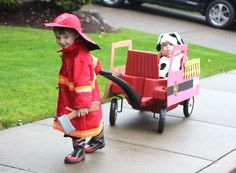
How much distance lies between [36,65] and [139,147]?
11.9 ft

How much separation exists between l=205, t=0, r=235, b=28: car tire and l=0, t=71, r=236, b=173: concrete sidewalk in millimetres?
8939

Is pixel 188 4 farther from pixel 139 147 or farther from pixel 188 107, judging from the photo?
pixel 139 147

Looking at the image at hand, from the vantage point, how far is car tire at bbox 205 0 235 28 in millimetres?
16359

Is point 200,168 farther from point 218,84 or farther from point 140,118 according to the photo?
point 218,84

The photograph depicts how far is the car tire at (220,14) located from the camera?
16.4m

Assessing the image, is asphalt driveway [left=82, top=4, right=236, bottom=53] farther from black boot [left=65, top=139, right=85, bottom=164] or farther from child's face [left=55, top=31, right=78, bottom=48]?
child's face [left=55, top=31, right=78, bottom=48]

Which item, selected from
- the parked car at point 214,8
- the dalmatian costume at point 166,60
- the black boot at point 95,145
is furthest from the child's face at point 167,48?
the parked car at point 214,8

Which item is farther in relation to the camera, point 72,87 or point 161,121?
point 161,121

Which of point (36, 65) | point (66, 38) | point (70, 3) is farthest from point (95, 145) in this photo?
point (70, 3)

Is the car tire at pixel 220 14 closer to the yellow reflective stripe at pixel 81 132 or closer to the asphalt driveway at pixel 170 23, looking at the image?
the asphalt driveway at pixel 170 23

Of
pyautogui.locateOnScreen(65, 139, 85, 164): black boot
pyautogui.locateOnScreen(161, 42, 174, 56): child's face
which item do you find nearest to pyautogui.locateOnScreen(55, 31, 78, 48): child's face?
pyautogui.locateOnScreen(65, 139, 85, 164): black boot

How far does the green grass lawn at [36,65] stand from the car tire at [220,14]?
134 inches

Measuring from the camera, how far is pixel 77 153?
18.4 ft

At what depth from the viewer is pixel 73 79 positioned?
5.30 m
